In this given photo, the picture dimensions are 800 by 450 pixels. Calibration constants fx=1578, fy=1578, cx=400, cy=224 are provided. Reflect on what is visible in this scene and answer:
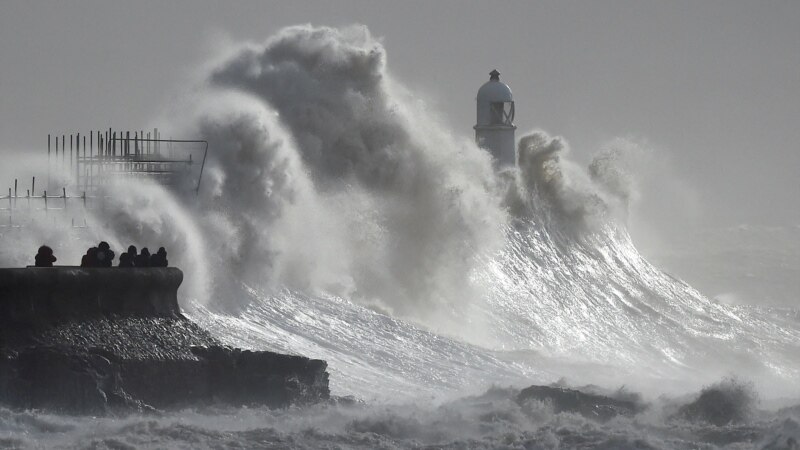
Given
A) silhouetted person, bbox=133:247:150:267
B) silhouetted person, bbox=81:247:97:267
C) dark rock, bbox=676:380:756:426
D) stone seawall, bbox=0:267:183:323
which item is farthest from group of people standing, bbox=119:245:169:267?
dark rock, bbox=676:380:756:426

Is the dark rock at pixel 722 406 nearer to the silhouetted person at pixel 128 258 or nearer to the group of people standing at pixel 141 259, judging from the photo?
the group of people standing at pixel 141 259

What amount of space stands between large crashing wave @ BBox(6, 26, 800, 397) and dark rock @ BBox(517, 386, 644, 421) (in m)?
2.33

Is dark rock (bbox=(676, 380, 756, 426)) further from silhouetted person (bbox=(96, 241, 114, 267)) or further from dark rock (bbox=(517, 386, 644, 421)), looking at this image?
silhouetted person (bbox=(96, 241, 114, 267))

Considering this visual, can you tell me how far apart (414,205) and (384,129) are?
1.70 meters

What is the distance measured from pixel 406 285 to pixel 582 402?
11.4 m

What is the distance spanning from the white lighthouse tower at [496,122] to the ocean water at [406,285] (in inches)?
22.2

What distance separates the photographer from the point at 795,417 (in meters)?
17.5

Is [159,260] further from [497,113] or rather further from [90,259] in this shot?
[497,113]

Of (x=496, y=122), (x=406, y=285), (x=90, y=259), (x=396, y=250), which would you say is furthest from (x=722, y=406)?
(x=496, y=122)

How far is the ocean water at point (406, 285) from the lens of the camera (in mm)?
16656

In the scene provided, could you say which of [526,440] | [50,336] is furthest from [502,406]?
[50,336]

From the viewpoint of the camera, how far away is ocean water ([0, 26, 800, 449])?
54.6 ft

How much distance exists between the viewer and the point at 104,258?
55.3ft

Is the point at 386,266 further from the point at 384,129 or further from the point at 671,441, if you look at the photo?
the point at 671,441
